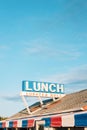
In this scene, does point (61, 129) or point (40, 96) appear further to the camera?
point (40, 96)

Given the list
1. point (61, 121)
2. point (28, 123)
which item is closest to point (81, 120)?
point (61, 121)

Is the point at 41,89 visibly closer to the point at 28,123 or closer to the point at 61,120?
the point at 28,123

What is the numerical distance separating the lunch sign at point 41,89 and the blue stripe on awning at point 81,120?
13510mm

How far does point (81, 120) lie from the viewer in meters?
16.7

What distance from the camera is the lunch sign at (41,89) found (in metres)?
30.8

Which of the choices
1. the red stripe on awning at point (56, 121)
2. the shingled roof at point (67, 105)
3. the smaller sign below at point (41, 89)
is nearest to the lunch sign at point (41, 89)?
the smaller sign below at point (41, 89)

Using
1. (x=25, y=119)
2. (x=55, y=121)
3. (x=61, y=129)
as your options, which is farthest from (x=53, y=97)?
(x=55, y=121)

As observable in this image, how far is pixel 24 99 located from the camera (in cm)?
3061

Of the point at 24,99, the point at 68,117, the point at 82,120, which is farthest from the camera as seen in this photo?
the point at 24,99

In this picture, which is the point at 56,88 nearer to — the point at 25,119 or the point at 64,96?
the point at 64,96

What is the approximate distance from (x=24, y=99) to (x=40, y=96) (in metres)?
1.66

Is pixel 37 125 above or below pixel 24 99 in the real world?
below

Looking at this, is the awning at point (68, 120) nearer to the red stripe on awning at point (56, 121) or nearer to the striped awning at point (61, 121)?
the striped awning at point (61, 121)

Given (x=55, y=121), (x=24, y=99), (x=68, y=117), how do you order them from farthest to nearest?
(x=24, y=99)
(x=55, y=121)
(x=68, y=117)
